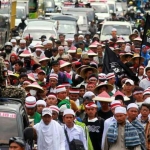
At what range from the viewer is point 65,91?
1520cm

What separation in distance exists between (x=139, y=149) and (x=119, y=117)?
54 cm

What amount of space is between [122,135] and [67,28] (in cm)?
2317

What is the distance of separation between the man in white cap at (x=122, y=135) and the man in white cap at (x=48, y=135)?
0.76m

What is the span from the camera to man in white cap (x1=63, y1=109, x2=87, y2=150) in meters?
12.4

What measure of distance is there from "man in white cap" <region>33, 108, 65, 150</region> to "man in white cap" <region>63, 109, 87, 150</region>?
37cm

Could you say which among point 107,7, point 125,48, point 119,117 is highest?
point 119,117

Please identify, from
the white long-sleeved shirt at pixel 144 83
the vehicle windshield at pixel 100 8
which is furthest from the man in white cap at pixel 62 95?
the vehicle windshield at pixel 100 8

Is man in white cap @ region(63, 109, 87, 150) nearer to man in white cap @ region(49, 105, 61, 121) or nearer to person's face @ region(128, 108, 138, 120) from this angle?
man in white cap @ region(49, 105, 61, 121)

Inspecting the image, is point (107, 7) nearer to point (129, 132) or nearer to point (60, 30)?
point (60, 30)

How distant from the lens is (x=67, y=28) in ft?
116

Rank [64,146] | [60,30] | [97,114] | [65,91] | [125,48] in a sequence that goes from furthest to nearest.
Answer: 1. [60,30]
2. [125,48]
3. [65,91]
4. [97,114]
5. [64,146]

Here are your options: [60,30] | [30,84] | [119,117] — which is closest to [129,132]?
[119,117]

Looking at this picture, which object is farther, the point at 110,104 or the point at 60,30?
the point at 60,30

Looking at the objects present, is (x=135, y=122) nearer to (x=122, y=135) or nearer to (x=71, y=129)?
(x=122, y=135)
